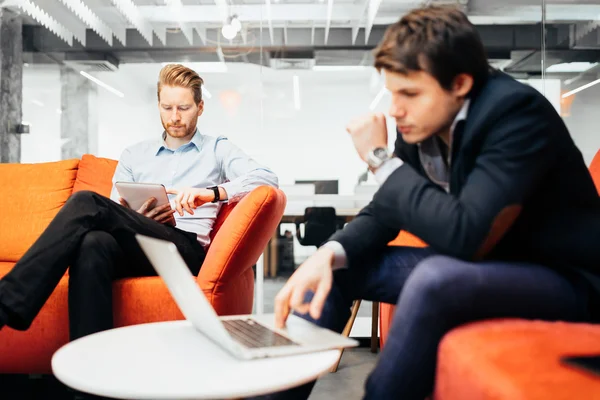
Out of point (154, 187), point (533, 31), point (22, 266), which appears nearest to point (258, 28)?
point (533, 31)

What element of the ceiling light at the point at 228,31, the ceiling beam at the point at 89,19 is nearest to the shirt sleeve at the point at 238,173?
the ceiling light at the point at 228,31

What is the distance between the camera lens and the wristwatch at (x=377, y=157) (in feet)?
3.50

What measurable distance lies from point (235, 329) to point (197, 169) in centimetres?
133

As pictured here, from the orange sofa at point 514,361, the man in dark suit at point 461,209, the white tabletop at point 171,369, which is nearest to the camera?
the orange sofa at point 514,361

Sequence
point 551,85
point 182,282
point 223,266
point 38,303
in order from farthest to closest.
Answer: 1. point 551,85
2. point 223,266
3. point 38,303
4. point 182,282

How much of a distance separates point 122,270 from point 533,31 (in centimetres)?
431

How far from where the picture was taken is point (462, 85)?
1.08m

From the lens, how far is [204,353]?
3.07 feet

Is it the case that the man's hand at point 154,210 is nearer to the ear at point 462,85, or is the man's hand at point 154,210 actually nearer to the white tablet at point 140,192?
the white tablet at point 140,192

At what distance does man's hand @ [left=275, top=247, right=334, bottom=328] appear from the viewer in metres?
1.06

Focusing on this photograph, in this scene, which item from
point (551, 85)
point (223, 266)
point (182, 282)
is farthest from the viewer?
point (551, 85)

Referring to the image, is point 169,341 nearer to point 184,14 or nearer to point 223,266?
point 223,266

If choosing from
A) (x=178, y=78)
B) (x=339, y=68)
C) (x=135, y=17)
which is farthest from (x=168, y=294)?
(x=135, y=17)

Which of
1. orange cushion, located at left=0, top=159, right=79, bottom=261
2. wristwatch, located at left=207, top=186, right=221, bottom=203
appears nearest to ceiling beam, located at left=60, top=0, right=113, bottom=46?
orange cushion, located at left=0, top=159, right=79, bottom=261
